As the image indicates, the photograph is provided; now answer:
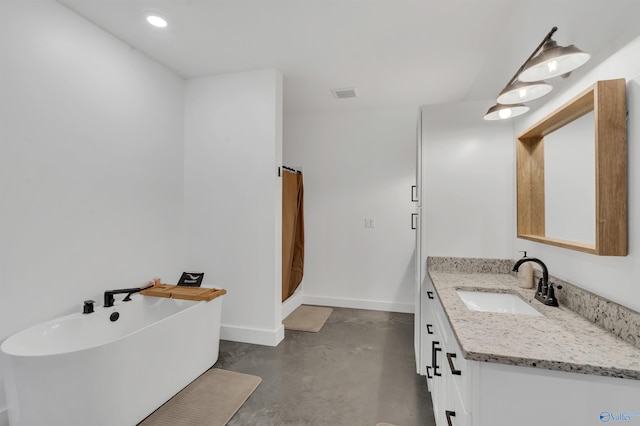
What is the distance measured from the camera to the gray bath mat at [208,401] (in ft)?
5.68

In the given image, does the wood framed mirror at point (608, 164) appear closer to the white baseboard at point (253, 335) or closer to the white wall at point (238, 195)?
the white wall at point (238, 195)

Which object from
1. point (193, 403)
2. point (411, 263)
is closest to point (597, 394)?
point (193, 403)

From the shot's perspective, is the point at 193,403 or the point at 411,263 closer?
the point at 193,403

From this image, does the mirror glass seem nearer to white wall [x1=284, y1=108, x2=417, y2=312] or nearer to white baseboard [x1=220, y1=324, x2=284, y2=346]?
white wall [x1=284, y1=108, x2=417, y2=312]

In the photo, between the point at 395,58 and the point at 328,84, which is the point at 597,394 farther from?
the point at 328,84

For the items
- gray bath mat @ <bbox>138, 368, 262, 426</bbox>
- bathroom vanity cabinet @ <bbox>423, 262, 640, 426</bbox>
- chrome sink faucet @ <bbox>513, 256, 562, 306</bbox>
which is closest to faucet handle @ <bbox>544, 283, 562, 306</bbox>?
chrome sink faucet @ <bbox>513, 256, 562, 306</bbox>

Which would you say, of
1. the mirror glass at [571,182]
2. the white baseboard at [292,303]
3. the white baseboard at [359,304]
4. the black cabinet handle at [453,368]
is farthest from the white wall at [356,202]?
the black cabinet handle at [453,368]

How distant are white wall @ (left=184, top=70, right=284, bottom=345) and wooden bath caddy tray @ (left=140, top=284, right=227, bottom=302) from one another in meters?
0.44

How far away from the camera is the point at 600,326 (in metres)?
1.11

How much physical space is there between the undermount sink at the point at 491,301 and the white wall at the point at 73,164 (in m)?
2.51

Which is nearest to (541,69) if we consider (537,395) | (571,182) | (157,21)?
(571,182)

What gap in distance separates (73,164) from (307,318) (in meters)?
2.62

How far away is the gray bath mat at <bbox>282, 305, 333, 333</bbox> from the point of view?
3.13 m

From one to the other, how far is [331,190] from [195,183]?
1.72m
